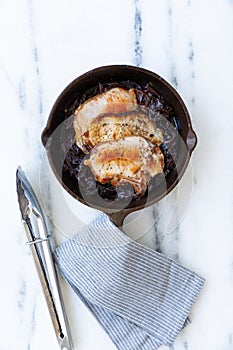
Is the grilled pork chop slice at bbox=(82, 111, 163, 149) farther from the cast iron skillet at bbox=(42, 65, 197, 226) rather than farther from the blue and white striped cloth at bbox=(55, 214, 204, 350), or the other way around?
the blue and white striped cloth at bbox=(55, 214, 204, 350)

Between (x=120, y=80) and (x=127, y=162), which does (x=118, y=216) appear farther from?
(x=120, y=80)

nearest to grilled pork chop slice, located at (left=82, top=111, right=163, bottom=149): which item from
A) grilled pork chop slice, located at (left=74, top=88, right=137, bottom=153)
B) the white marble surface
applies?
grilled pork chop slice, located at (left=74, top=88, right=137, bottom=153)

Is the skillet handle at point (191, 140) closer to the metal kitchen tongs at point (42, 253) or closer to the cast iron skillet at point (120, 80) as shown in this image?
the cast iron skillet at point (120, 80)

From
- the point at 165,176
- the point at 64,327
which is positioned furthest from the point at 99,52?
the point at 64,327

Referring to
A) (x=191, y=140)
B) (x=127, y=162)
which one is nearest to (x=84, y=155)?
(x=127, y=162)

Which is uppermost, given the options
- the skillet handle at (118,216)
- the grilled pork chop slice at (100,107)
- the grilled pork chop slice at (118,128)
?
the grilled pork chop slice at (100,107)

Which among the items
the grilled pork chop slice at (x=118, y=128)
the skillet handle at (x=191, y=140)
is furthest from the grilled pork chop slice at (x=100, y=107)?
the skillet handle at (x=191, y=140)
